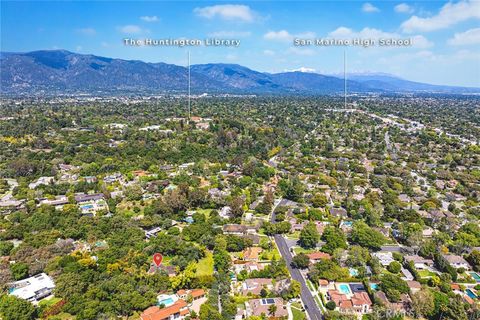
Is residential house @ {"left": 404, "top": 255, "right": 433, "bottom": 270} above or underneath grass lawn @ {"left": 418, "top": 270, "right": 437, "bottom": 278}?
above

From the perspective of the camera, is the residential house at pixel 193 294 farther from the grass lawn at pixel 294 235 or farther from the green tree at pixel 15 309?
the grass lawn at pixel 294 235

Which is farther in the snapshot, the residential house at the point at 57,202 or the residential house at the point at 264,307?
the residential house at the point at 57,202

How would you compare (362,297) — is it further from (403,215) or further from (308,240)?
(403,215)

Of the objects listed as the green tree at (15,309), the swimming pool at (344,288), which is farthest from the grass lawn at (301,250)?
the green tree at (15,309)

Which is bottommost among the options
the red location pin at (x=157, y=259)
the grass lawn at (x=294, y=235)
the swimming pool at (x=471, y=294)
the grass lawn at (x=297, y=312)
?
the grass lawn at (x=297, y=312)

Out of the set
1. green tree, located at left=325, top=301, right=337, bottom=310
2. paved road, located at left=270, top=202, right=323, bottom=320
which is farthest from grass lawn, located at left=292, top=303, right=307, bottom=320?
green tree, located at left=325, top=301, right=337, bottom=310

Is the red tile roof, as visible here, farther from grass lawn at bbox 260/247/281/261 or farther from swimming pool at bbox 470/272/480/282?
swimming pool at bbox 470/272/480/282

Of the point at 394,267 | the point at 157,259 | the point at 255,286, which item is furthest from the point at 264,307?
the point at 394,267

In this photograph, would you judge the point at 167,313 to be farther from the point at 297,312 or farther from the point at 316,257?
the point at 316,257
